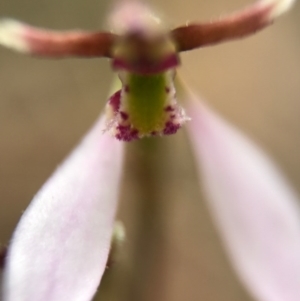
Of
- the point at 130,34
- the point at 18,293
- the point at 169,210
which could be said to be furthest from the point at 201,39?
the point at 169,210

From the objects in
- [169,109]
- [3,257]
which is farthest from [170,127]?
[3,257]

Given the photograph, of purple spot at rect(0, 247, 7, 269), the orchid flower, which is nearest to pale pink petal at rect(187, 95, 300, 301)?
the orchid flower

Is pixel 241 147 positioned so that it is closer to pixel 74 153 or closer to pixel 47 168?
pixel 74 153

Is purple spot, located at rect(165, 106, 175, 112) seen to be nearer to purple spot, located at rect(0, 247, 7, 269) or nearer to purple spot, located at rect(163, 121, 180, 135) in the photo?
purple spot, located at rect(163, 121, 180, 135)

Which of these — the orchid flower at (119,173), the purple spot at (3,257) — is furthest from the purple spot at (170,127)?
the purple spot at (3,257)

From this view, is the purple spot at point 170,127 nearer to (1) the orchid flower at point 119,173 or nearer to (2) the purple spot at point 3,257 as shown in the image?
(1) the orchid flower at point 119,173

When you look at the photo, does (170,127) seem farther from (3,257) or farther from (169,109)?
(3,257)
